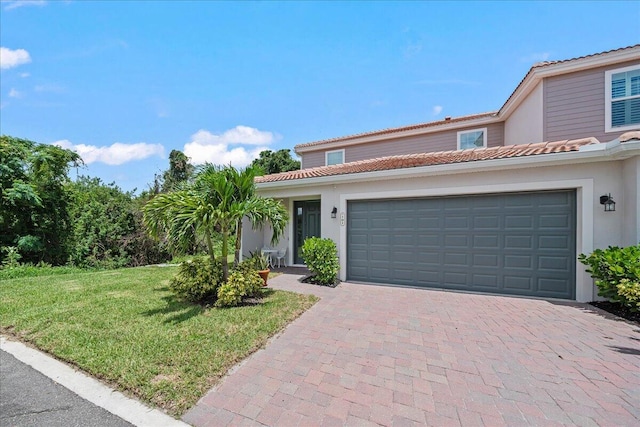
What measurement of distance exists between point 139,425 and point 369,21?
471 inches

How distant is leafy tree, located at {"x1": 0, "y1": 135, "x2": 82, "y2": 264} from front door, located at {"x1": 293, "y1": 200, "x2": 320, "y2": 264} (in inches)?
440

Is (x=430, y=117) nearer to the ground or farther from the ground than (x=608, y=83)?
farther from the ground

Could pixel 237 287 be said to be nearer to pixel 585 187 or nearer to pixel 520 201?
pixel 520 201

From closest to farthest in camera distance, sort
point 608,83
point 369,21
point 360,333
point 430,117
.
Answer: point 360,333 < point 608,83 < point 369,21 < point 430,117

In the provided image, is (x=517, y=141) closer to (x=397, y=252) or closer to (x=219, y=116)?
(x=397, y=252)

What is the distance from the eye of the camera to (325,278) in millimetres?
8305

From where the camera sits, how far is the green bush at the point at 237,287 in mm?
5883

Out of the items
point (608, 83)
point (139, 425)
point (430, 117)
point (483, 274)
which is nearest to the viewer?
point (139, 425)

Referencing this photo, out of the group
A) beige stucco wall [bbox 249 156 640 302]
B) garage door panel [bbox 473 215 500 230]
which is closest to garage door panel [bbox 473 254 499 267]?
garage door panel [bbox 473 215 500 230]

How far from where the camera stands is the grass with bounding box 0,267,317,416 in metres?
3.34

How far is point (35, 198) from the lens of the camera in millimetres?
11547

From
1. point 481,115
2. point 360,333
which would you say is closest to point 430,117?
point 481,115

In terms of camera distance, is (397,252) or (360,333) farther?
(397,252)

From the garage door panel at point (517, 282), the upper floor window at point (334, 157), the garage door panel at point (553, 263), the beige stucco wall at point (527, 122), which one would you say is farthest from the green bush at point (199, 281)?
the beige stucco wall at point (527, 122)
